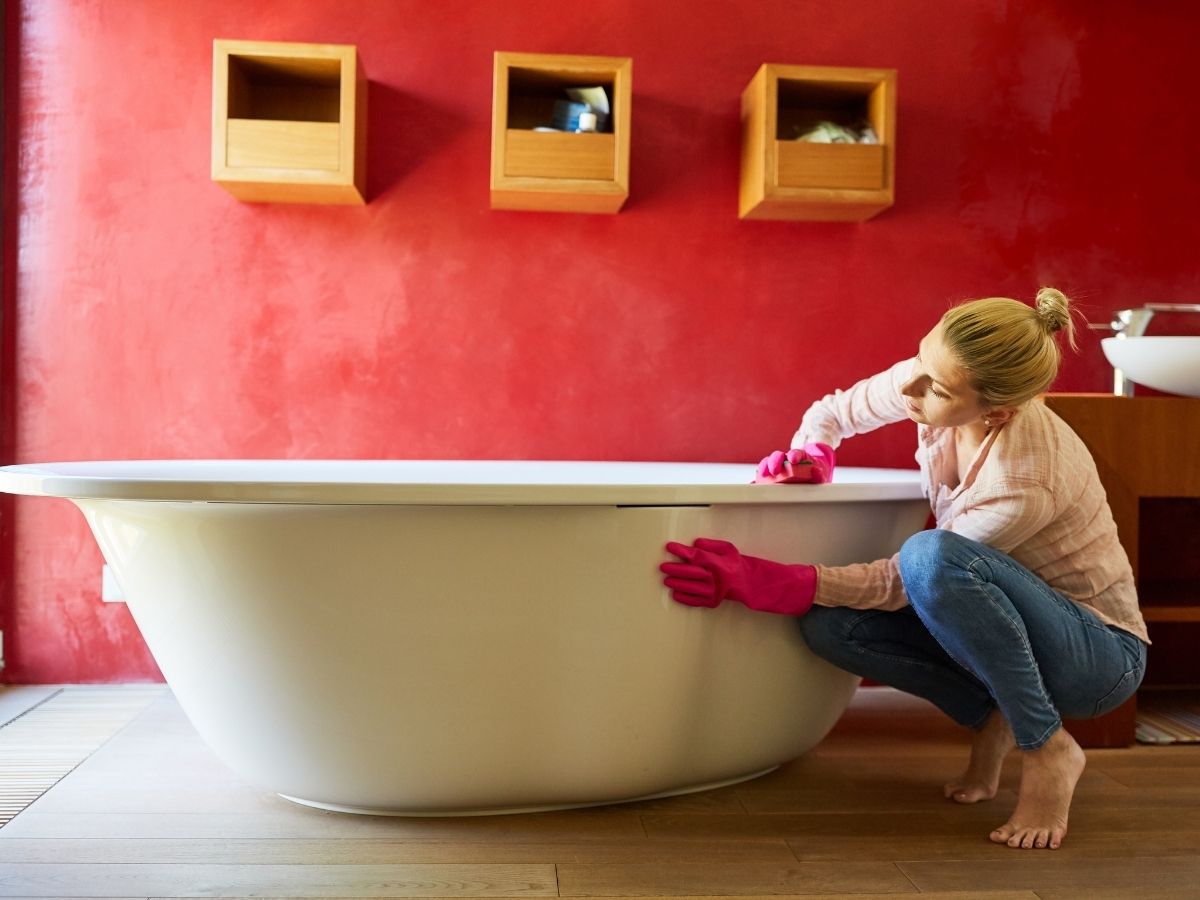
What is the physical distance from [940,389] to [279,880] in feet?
3.65

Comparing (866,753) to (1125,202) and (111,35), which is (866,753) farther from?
(111,35)

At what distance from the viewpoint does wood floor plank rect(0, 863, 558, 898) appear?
4.39ft

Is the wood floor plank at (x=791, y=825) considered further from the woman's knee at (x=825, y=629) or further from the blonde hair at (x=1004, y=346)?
the blonde hair at (x=1004, y=346)

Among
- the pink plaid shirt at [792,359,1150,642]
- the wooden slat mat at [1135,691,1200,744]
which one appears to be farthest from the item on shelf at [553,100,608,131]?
the wooden slat mat at [1135,691,1200,744]

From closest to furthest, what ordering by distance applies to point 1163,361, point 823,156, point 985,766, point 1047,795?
point 1047,795, point 985,766, point 1163,361, point 823,156

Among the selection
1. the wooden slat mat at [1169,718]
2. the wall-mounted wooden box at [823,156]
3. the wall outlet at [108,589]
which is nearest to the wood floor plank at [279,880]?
the wall outlet at [108,589]

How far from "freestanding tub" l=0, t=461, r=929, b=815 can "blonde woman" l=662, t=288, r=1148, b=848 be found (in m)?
0.07

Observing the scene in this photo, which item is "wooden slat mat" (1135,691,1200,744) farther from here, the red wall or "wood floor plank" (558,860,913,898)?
"wood floor plank" (558,860,913,898)

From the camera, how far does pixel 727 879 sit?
1.41m

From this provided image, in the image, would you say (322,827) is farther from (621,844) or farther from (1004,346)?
(1004,346)

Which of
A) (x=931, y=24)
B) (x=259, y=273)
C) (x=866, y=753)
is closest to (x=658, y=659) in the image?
(x=866, y=753)

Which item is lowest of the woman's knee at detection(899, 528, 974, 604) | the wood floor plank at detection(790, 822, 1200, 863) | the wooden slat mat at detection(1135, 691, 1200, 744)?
the wooden slat mat at detection(1135, 691, 1200, 744)

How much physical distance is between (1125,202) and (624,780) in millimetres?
1899

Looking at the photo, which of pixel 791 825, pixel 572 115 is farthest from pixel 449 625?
pixel 572 115
